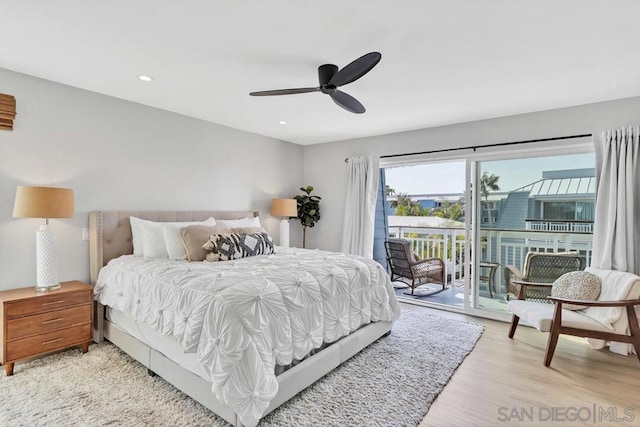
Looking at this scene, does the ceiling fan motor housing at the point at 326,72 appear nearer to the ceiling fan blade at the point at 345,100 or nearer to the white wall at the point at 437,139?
the ceiling fan blade at the point at 345,100

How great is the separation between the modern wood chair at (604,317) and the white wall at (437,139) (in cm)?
158

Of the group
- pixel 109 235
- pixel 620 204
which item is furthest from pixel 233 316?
pixel 620 204

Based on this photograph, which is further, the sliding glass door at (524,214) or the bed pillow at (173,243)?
the sliding glass door at (524,214)


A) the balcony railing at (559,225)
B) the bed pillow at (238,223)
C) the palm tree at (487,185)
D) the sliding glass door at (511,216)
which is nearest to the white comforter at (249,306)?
the bed pillow at (238,223)

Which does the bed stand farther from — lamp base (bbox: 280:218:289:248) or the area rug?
lamp base (bbox: 280:218:289:248)

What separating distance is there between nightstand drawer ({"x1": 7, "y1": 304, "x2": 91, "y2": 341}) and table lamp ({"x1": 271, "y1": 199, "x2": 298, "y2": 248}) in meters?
2.64

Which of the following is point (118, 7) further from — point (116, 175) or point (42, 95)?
point (116, 175)

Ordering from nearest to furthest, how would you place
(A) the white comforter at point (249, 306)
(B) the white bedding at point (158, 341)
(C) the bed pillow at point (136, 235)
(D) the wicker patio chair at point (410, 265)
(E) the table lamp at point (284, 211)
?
1. (A) the white comforter at point (249, 306)
2. (B) the white bedding at point (158, 341)
3. (C) the bed pillow at point (136, 235)
4. (D) the wicker patio chair at point (410, 265)
5. (E) the table lamp at point (284, 211)

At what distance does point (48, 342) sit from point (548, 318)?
429 centimetres

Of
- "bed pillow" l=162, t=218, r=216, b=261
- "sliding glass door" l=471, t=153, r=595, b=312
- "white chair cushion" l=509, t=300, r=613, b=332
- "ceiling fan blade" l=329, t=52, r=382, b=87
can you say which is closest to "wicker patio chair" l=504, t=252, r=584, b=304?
"sliding glass door" l=471, t=153, r=595, b=312

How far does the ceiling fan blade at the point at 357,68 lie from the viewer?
1.95 meters

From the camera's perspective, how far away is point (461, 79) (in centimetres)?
283

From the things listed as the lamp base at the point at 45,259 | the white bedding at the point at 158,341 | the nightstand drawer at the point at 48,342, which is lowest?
the nightstand drawer at the point at 48,342

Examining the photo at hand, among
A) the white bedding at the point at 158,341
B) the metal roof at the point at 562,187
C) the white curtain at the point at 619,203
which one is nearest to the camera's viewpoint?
the white bedding at the point at 158,341
